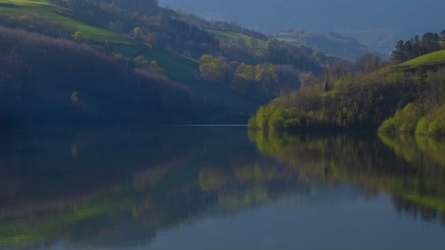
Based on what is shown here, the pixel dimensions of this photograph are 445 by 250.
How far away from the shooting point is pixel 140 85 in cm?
13938

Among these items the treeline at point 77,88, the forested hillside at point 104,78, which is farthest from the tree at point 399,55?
the treeline at point 77,88

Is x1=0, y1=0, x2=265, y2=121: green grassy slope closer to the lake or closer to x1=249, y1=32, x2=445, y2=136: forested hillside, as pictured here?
x1=249, y1=32, x2=445, y2=136: forested hillside

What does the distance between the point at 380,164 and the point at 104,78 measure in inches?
3414

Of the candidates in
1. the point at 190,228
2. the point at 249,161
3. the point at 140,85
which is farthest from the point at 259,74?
the point at 190,228

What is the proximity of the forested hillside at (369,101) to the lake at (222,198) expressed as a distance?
1142 inches

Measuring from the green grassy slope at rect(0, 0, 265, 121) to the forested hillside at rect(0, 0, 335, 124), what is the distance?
213 millimetres

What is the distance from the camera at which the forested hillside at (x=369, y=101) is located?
315 feet

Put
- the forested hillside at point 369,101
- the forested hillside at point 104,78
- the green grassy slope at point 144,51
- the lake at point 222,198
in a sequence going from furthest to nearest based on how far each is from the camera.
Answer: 1. the green grassy slope at point 144,51
2. the forested hillside at point 104,78
3. the forested hillside at point 369,101
4. the lake at point 222,198

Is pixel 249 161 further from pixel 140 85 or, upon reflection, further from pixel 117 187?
pixel 140 85

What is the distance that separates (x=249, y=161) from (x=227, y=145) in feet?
58.0

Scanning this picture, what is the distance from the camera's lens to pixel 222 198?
130 feet

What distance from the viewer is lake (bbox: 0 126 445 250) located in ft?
96.2

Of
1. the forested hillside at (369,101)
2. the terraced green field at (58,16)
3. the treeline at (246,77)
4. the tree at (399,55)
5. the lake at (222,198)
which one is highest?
the terraced green field at (58,16)

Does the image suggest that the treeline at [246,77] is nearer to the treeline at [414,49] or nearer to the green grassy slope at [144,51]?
the green grassy slope at [144,51]
